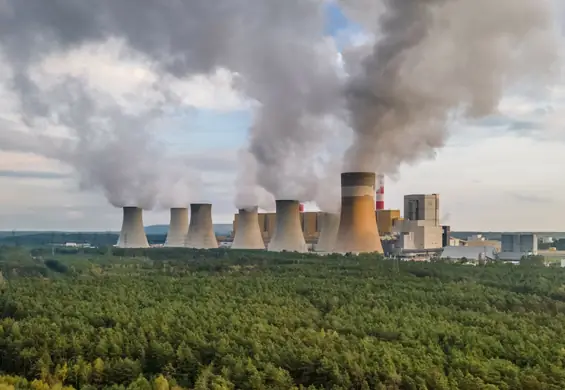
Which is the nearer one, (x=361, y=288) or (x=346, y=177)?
(x=361, y=288)

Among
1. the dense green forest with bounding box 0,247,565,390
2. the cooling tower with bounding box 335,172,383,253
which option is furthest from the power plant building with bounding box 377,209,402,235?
the dense green forest with bounding box 0,247,565,390

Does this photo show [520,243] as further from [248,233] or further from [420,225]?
[248,233]

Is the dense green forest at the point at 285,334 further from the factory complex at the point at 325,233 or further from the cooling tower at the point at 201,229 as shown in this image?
the cooling tower at the point at 201,229

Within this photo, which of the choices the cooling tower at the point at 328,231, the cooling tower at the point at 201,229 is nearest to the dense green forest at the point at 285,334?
the cooling tower at the point at 328,231

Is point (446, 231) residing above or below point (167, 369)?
above

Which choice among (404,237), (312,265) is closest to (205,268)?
(312,265)

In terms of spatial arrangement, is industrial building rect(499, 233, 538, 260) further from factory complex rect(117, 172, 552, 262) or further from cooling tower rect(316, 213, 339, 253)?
cooling tower rect(316, 213, 339, 253)

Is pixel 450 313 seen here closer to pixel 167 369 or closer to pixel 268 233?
pixel 167 369
